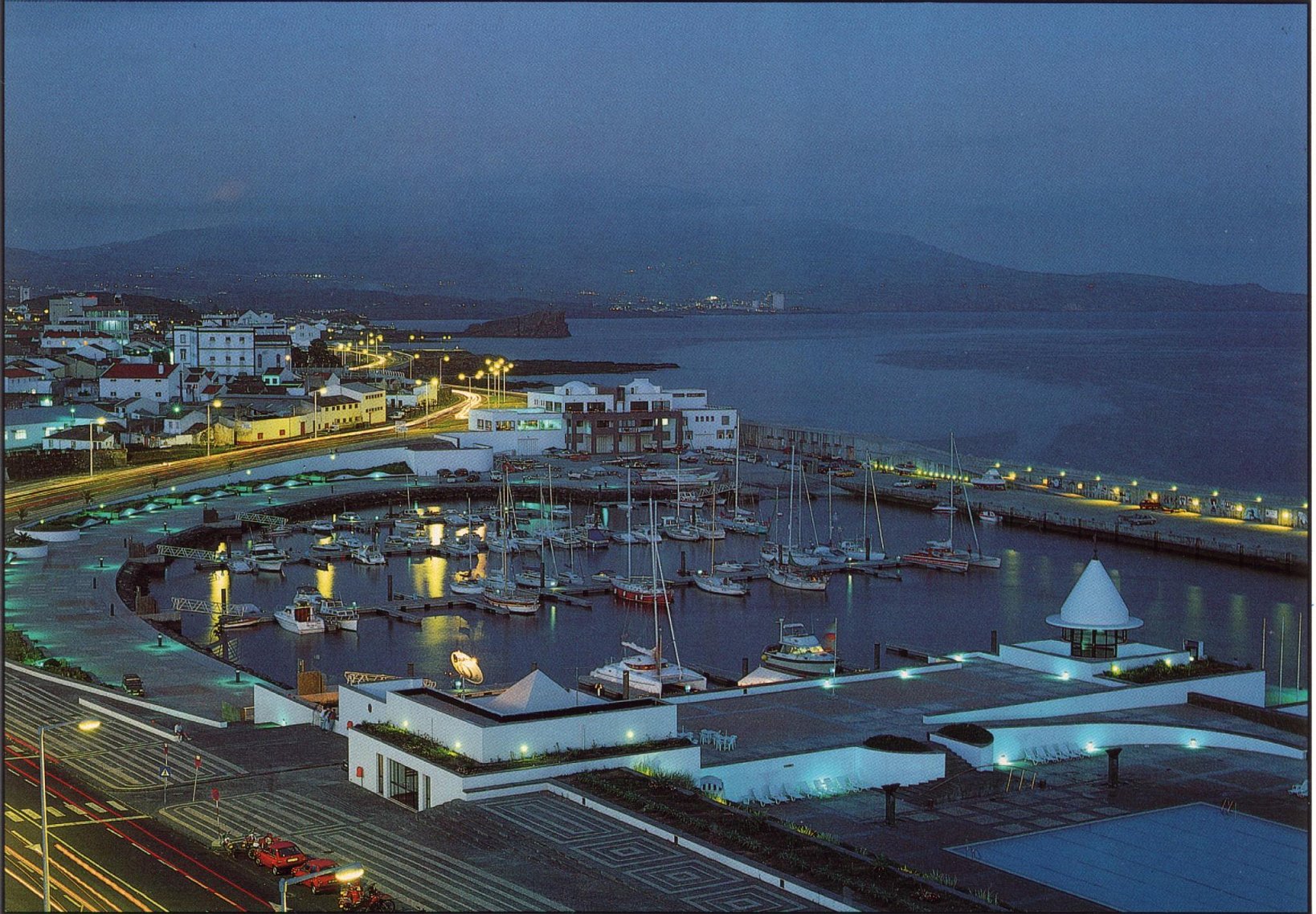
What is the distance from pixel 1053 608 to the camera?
27.8 meters

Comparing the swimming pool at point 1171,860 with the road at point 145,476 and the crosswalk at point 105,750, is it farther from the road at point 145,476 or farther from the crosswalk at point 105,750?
the road at point 145,476

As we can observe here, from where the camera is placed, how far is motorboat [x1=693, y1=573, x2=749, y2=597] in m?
28.8

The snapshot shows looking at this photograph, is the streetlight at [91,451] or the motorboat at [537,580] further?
the streetlight at [91,451]

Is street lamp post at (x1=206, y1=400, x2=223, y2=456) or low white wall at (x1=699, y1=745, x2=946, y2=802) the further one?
street lamp post at (x1=206, y1=400, x2=223, y2=456)

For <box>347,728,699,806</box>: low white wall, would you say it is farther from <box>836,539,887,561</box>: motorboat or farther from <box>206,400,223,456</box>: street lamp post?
<box>206,400,223,456</box>: street lamp post

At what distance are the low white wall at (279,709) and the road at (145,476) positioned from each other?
15.9 metres

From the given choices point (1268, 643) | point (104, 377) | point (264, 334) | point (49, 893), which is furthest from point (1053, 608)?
point (264, 334)

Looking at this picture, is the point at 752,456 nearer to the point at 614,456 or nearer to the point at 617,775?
the point at 614,456

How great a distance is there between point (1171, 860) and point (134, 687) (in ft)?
38.4

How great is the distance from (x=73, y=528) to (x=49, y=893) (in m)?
22.3

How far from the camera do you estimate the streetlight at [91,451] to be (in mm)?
39656

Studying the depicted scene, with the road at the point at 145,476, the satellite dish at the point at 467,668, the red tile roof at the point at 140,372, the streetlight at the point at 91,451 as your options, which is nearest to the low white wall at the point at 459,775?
the satellite dish at the point at 467,668

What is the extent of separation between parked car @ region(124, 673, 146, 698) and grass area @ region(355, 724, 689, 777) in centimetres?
534

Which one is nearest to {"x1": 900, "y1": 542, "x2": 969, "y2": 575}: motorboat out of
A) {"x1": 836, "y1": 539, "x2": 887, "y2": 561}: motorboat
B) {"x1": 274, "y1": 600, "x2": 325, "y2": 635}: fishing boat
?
{"x1": 836, "y1": 539, "x2": 887, "y2": 561}: motorboat
